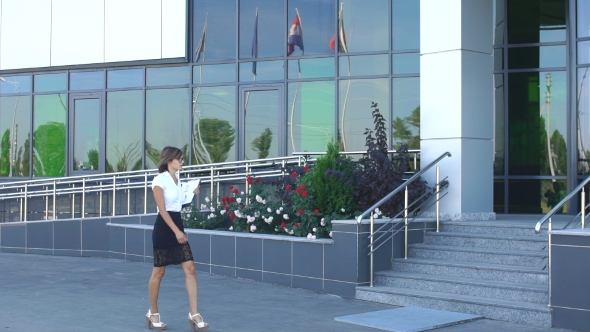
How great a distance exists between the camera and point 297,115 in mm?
15984

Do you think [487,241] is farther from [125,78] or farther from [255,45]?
[125,78]

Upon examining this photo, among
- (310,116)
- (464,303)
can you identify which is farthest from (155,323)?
(310,116)

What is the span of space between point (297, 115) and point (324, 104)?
0.64m

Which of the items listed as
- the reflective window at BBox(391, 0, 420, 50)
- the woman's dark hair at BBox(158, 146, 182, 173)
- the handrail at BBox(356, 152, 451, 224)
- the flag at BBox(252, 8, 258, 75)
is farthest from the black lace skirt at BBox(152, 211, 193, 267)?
the flag at BBox(252, 8, 258, 75)

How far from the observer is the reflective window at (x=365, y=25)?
49.7 ft

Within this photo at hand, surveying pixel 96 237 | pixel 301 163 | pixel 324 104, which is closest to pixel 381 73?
pixel 324 104

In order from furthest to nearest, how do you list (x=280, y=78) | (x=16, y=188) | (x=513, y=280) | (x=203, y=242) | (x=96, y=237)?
(x=16, y=188), (x=280, y=78), (x=96, y=237), (x=203, y=242), (x=513, y=280)

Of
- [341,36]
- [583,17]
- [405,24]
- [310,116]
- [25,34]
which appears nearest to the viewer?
[583,17]

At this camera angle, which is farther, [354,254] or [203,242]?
[203,242]

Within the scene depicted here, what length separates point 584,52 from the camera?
13.4 meters

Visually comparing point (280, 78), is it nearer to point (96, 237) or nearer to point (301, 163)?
point (301, 163)

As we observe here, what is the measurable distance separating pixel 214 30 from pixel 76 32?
12.1 ft

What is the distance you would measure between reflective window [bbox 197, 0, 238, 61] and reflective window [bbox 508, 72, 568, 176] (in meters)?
6.03

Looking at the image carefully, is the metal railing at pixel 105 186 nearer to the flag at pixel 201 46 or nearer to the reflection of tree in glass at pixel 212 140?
the reflection of tree in glass at pixel 212 140
